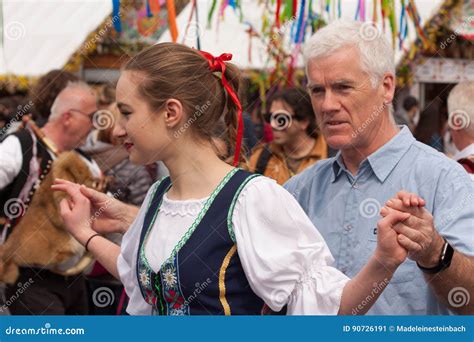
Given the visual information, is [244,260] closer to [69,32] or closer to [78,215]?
[78,215]

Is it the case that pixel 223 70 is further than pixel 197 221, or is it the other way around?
pixel 223 70

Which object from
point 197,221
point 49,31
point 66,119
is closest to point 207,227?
point 197,221

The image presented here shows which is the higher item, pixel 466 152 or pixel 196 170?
pixel 196 170

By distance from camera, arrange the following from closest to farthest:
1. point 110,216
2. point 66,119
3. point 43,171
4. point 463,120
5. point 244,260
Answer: point 244,260, point 110,216, point 463,120, point 43,171, point 66,119

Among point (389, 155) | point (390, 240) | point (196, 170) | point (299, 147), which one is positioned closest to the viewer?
point (390, 240)

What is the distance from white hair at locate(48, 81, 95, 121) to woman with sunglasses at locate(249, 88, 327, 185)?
97 centimetres

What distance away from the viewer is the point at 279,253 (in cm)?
173

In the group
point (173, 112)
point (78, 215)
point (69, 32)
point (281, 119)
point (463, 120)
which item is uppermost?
point (173, 112)

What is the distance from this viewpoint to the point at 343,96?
6.91 ft

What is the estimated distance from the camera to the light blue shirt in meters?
1.89

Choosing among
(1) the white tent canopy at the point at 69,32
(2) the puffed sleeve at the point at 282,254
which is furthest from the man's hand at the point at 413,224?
(1) the white tent canopy at the point at 69,32

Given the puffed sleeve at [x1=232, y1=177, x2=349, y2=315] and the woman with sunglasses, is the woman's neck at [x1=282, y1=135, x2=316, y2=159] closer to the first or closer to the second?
the woman with sunglasses

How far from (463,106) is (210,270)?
1781 mm

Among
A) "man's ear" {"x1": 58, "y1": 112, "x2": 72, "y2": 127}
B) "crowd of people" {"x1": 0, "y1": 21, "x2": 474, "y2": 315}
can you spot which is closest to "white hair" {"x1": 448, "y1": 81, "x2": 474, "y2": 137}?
"crowd of people" {"x1": 0, "y1": 21, "x2": 474, "y2": 315}
